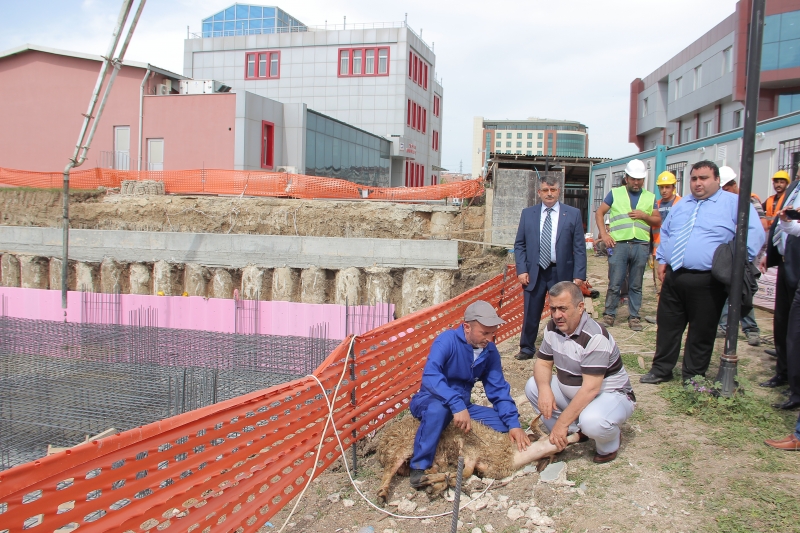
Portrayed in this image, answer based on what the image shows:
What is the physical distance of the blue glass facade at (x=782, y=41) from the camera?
79.9 ft

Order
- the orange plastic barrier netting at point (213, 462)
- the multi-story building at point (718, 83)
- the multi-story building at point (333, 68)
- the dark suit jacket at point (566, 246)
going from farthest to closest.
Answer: the multi-story building at point (333, 68)
the multi-story building at point (718, 83)
the dark suit jacket at point (566, 246)
the orange plastic barrier netting at point (213, 462)

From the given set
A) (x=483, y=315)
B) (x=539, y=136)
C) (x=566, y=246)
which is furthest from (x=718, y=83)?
(x=539, y=136)

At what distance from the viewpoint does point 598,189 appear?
18531 millimetres

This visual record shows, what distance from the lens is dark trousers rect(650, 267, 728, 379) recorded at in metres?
4.39

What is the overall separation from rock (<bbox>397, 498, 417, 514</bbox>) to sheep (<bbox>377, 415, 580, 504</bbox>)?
118mm

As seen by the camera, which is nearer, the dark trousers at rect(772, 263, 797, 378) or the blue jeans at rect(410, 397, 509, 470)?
the blue jeans at rect(410, 397, 509, 470)

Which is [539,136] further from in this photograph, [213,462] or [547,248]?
[213,462]

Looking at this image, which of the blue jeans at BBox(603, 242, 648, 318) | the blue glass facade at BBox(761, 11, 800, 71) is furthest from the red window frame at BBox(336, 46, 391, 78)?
the blue jeans at BBox(603, 242, 648, 318)

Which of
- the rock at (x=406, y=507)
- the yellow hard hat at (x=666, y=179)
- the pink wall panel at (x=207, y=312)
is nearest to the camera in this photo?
the rock at (x=406, y=507)

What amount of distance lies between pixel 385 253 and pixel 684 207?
7.31m

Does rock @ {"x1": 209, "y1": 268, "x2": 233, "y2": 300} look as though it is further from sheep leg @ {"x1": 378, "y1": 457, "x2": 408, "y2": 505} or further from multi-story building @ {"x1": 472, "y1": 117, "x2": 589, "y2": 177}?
multi-story building @ {"x1": 472, "y1": 117, "x2": 589, "y2": 177}

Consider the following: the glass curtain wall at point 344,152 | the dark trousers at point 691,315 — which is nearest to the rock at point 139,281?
the dark trousers at point 691,315

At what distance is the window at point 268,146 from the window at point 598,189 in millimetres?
12685

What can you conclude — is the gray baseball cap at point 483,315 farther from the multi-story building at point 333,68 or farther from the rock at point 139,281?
the multi-story building at point 333,68
